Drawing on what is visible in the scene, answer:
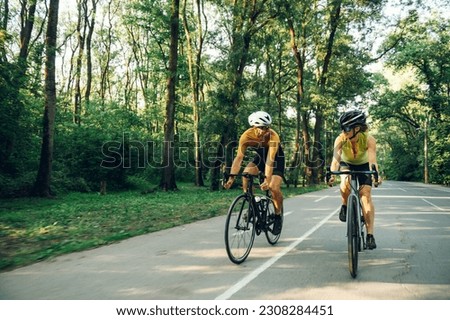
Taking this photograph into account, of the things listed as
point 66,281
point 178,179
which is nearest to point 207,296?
point 66,281

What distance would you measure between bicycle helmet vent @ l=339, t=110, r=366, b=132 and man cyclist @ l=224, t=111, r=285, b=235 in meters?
1.10

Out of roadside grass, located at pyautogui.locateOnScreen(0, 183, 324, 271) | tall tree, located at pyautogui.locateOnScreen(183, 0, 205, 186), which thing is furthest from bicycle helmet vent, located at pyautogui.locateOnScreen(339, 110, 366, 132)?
tall tree, located at pyautogui.locateOnScreen(183, 0, 205, 186)

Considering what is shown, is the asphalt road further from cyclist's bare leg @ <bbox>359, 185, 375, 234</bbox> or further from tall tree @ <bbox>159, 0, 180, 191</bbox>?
tall tree @ <bbox>159, 0, 180, 191</bbox>

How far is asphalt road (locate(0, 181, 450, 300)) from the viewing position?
409 cm

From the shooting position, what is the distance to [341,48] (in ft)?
94.4

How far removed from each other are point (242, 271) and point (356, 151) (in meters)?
2.34

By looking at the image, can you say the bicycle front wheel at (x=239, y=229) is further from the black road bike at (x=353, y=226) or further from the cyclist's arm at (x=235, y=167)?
the black road bike at (x=353, y=226)

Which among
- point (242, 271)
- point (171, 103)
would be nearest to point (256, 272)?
point (242, 271)

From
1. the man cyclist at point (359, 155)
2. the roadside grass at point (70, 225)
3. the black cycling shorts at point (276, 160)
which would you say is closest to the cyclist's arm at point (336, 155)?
the man cyclist at point (359, 155)

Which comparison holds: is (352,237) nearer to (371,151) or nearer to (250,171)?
(371,151)

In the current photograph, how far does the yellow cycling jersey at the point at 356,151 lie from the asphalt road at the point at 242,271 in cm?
146

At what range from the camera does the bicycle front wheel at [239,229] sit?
5.30 m

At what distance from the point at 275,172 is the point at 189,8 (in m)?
28.4

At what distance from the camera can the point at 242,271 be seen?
4973mm
